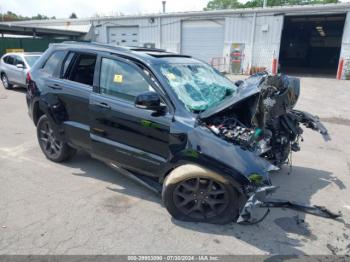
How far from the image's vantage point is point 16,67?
11.8 meters

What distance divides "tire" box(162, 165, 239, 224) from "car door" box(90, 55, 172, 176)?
35 cm

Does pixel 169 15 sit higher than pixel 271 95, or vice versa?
pixel 169 15

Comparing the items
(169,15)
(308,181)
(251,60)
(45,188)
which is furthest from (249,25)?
(45,188)

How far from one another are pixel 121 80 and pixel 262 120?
179 centimetres

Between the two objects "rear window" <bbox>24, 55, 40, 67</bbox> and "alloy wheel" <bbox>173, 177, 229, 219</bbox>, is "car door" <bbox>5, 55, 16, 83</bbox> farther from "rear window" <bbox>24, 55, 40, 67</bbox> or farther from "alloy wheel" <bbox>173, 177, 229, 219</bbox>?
"alloy wheel" <bbox>173, 177, 229, 219</bbox>

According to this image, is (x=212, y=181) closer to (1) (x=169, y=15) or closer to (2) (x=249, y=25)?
(2) (x=249, y=25)

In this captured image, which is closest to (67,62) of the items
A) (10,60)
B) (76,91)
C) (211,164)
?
(76,91)

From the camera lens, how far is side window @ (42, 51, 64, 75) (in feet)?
15.5

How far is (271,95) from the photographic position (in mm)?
3545

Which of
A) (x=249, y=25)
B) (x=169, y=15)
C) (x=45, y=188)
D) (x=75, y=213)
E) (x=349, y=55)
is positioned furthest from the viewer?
(x=169, y=15)

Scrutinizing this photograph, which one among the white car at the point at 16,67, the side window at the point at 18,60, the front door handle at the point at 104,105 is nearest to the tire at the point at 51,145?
the front door handle at the point at 104,105

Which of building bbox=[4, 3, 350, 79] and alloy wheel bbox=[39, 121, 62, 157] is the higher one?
building bbox=[4, 3, 350, 79]

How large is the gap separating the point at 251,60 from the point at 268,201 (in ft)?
66.1

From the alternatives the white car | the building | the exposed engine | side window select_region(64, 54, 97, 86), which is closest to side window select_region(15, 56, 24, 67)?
the white car
